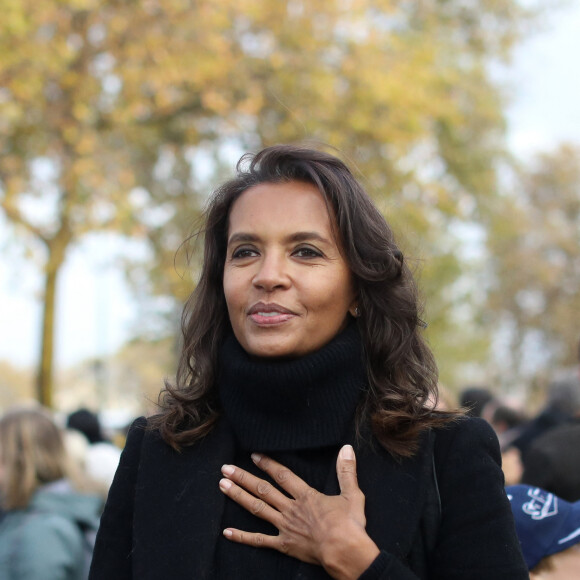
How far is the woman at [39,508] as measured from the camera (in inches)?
136

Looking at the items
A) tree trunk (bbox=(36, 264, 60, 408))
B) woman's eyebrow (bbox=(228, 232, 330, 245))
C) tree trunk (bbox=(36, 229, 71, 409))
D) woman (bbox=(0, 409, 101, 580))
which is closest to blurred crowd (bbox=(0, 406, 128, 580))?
woman (bbox=(0, 409, 101, 580))

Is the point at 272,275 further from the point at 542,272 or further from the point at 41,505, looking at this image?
the point at 542,272

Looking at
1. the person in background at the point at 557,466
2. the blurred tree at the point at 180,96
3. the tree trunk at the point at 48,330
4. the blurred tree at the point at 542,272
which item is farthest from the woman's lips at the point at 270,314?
the blurred tree at the point at 542,272

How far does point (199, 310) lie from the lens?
95.5 inches

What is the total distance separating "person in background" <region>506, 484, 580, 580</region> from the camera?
2.48 metres

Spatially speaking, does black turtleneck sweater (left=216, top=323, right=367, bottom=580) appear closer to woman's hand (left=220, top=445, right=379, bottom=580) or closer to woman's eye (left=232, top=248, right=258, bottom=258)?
woman's hand (left=220, top=445, right=379, bottom=580)

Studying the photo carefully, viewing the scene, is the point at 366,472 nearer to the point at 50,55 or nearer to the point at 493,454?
the point at 493,454

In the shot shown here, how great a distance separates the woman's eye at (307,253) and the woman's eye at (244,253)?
113 millimetres

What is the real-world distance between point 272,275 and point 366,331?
32 cm

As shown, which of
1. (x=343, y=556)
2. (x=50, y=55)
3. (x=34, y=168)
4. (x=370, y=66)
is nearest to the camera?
(x=343, y=556)

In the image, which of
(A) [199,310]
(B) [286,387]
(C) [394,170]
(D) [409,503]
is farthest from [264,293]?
(C) [394,170]

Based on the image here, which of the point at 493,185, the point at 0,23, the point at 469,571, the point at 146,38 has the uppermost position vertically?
the point at 493,185

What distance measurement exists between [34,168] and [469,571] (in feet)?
39.0

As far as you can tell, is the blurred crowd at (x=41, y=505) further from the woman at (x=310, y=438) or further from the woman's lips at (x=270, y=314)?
the woman's lips at (x=270, y=314)
